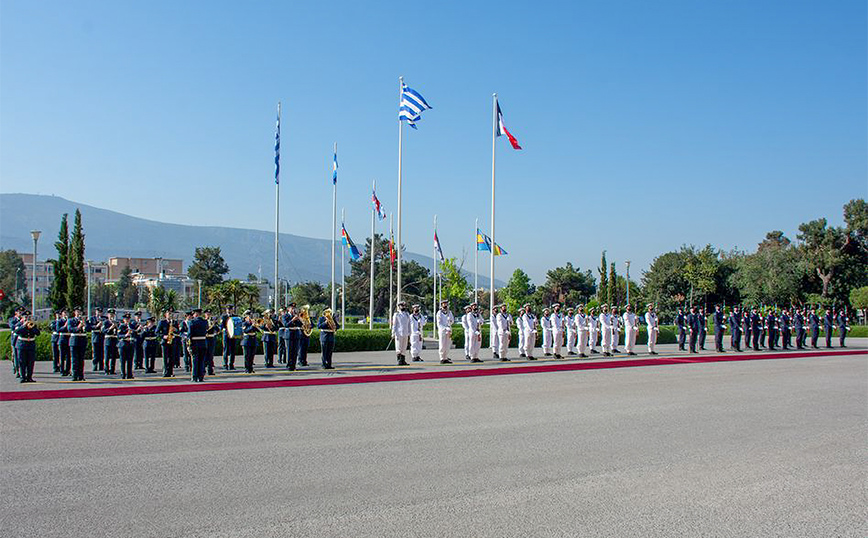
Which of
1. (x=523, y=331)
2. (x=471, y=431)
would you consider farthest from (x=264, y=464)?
(x=523, y=331)

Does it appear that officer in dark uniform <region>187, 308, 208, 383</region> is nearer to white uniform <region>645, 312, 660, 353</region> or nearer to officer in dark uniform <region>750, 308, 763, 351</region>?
white uniform <region>645, 312, 660, 353</region>

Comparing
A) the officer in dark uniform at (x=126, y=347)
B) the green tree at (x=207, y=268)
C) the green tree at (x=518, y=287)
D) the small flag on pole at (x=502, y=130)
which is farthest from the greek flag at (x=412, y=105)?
the green tree at (x=207, y=268)

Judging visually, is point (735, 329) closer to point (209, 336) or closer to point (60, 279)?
point (209, 336)

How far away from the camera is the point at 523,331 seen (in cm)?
2361

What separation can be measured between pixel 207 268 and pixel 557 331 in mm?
77918

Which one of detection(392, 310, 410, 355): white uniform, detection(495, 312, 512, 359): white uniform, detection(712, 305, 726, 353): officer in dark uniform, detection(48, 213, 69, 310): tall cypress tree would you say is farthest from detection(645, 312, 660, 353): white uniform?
detection(48, 213, 69, 310): tall cypress tree

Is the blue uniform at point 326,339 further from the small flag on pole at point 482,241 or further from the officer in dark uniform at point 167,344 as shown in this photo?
the small flag on pole at point 482,241

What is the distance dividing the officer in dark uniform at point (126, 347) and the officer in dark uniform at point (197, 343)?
1822mm

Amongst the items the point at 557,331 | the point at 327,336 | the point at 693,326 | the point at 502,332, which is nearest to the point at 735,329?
the point at 693,326

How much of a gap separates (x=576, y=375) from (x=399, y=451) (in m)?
10.6

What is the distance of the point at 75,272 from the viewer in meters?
36.4

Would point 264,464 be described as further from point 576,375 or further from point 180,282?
point 180,282

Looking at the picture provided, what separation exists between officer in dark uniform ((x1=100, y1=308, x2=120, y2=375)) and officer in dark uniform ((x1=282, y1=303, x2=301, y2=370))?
4139 millimetres

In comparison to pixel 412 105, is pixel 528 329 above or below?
below
